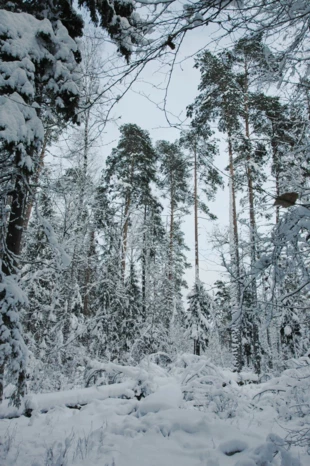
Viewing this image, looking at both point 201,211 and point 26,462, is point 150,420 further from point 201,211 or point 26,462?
point 201,211

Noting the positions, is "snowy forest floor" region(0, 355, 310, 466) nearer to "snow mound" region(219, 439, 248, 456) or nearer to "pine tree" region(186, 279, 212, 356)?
"snow mound" region(219, 439, 248, 456)

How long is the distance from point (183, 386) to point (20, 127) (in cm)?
507

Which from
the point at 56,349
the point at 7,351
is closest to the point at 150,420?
the point at 7,351

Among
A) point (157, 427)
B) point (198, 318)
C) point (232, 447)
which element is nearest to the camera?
point (232, 447)

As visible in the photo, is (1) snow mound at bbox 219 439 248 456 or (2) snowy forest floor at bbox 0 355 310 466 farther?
(1) snow mound at bbox 219 439 248 456

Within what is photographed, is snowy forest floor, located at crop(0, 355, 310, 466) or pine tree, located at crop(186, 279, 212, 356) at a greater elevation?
pine tree, located at crop(186, 279, 212, 356)

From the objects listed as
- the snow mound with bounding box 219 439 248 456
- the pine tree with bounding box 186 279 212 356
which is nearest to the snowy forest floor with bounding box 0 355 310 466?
the snow mound with bounding box 219 439 248 456

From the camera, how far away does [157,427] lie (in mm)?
3543

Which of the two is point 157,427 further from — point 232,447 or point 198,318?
point 198,318

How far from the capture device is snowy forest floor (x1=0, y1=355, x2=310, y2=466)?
274cm

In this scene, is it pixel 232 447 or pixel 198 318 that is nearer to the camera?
pixel 232 447

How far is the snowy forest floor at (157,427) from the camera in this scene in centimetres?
274

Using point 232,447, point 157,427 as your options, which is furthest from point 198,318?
point 232,447

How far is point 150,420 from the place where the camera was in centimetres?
378
